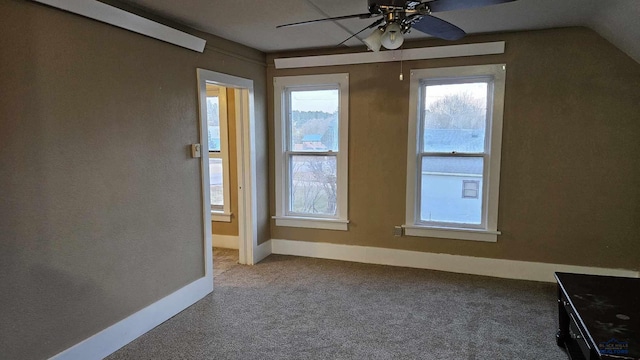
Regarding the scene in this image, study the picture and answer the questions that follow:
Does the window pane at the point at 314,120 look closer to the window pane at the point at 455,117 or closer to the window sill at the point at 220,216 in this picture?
the window pane at the point at 455,117

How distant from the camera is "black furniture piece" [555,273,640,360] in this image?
1.72 metres

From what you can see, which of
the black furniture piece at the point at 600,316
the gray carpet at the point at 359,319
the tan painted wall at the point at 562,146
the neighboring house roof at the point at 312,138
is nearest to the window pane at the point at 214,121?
the neighboring house roof at the point at 312,138

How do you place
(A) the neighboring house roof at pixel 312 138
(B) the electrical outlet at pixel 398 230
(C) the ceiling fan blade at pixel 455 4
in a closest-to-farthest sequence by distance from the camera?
(C) the ceiling fan blade at pixel 455 4, (B) the electrical outlet at pixel 398 230, (A) the neighboring house roof at pixel 312 138

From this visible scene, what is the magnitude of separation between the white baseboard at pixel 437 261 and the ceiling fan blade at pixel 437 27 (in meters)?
2.31

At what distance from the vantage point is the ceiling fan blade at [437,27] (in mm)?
2340

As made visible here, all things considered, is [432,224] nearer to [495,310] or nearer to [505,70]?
[495,310]

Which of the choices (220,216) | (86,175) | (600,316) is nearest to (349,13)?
(86,175)

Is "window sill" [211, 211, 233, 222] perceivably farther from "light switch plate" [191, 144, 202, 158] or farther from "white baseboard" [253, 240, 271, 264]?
"light switch plate" [191, 144, 202, 158]

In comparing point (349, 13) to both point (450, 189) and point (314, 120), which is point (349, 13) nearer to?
point (314, 120)

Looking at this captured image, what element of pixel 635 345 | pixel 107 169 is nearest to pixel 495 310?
pixel 635 345

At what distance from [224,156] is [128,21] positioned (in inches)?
88.2

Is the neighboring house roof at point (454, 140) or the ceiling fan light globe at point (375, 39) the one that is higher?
the ceiling fan light globe at point (375, 39)

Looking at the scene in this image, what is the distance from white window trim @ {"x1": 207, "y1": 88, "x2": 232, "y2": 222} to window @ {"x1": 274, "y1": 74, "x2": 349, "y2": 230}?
2.10 feet

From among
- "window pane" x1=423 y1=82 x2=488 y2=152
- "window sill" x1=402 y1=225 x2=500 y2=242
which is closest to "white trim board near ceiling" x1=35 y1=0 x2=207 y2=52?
"window pane" x1=423 y1=82 x2=488 y2=152
